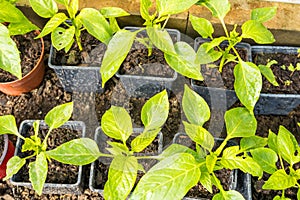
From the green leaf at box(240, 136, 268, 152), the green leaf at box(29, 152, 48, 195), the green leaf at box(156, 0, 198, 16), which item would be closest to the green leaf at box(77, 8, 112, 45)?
the green leaf at box(156, 0, 198, 16)

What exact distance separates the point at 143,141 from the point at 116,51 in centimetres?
Answer: 30

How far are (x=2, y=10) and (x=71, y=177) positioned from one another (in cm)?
60

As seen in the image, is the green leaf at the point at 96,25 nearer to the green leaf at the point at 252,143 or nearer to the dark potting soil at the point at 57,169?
the dark potting soil at the point at 57,169

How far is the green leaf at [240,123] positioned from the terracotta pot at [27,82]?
737mm

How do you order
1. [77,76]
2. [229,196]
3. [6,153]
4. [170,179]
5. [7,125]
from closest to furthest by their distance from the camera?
1. [170,179]
2. [229,196]
3. [7,125]
4. [6,153]
5. [77,76]

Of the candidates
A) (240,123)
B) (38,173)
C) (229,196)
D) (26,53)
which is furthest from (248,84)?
(26,53)

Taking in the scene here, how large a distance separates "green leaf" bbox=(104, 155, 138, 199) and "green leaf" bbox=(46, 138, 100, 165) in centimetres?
9

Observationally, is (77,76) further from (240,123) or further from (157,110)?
(240,123)

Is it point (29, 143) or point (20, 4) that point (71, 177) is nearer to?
point (29, 143)

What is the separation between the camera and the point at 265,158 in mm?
1352

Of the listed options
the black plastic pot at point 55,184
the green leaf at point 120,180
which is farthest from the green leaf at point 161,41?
the black plastic pot at point 55,184

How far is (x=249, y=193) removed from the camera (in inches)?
57.4

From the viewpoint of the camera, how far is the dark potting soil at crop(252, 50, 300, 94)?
157 cm

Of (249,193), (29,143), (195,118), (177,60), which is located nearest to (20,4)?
(29,143)
